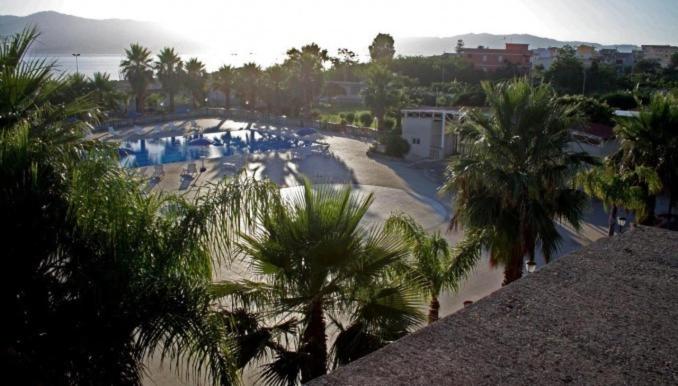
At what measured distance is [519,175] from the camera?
969 cm

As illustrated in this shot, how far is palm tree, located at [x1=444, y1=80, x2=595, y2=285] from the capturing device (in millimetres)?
9938

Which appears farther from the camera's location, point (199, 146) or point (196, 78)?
point (196, 78)

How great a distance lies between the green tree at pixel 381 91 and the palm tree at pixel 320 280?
36437mm

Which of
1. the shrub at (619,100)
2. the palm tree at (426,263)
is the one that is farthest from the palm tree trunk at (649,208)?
the shrub at (619,100)

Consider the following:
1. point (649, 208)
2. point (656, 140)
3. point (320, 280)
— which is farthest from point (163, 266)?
point (649, 208)

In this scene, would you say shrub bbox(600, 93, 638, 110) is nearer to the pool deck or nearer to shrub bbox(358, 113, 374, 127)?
the pool deck

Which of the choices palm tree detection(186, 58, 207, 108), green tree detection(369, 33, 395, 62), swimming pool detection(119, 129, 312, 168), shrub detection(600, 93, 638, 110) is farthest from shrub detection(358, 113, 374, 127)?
green tree detection(369, 33, 395, 62)

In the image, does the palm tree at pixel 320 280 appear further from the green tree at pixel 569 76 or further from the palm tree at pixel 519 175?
the green tree at pixel 569 76

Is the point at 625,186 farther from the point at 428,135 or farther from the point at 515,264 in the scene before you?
the point at 428,135

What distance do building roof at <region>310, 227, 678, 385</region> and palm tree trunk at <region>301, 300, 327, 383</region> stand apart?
1.29 metres

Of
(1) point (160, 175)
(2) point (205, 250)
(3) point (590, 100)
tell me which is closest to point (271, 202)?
(2) point (205, 250)

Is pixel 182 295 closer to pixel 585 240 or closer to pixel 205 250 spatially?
pixel 205 250

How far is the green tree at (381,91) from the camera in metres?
41.2

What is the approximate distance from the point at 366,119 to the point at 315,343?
1756 inches
